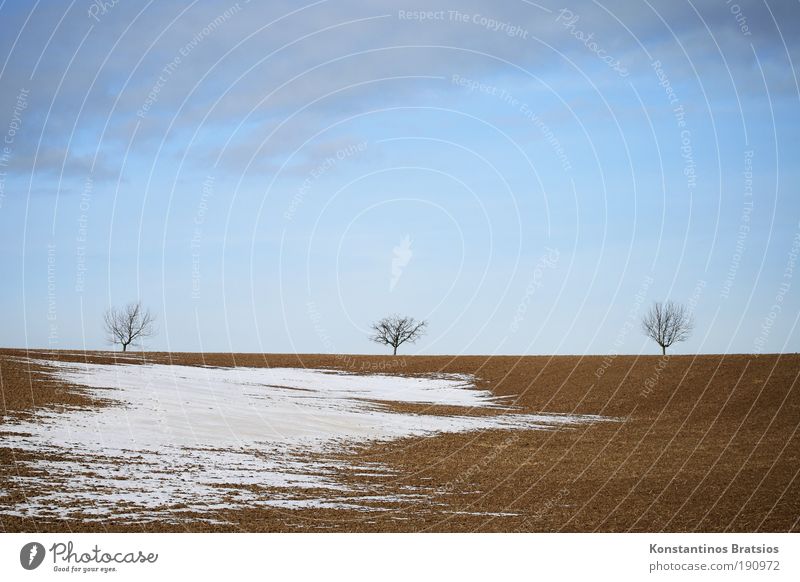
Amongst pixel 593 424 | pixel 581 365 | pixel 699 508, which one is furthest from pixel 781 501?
pixel 581 365

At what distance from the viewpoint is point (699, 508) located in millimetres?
22000

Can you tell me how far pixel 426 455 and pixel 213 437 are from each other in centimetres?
948

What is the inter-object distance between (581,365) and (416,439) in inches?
1203

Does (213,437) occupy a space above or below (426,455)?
above

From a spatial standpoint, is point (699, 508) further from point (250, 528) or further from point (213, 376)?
point (213, 376)

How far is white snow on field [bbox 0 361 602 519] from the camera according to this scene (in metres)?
21.9
